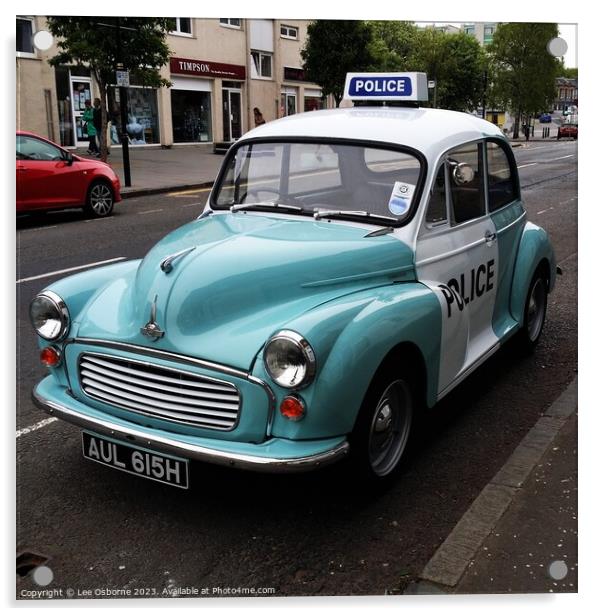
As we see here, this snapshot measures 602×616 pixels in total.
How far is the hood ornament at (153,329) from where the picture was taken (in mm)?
3131

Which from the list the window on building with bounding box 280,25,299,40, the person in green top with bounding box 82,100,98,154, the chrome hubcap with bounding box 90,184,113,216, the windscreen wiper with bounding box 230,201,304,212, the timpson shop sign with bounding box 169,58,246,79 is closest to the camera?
the window on building with bounding box 280,25,299,40

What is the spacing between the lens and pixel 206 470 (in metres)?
3.68

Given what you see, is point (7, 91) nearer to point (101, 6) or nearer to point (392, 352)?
point (101, 6)

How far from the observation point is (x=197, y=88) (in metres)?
7.18

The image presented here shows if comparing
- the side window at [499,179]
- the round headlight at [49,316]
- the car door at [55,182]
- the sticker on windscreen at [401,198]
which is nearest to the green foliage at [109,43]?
the car door at [55,182]

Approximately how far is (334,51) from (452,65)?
27.0 inches

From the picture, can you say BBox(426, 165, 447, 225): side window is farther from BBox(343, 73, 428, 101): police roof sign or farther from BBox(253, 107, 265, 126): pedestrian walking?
BBox(253, 107, 265, 126): pedestrian walking

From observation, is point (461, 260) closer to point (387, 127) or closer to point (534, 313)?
point (387, 127)

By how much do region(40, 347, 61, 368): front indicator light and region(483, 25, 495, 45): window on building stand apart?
7.75ft

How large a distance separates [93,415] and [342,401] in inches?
43.3

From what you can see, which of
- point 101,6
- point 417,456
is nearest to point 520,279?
point 417,456

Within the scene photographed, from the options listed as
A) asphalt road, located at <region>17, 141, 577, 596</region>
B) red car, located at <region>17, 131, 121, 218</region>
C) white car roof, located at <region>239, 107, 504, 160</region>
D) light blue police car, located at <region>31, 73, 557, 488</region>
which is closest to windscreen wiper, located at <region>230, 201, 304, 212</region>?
light blue police car, located at <region>31, 73, 557, 488</region>

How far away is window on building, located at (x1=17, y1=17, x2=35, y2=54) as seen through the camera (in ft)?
9.68

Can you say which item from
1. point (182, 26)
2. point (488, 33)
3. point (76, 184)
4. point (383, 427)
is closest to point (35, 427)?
point (383, 427)
